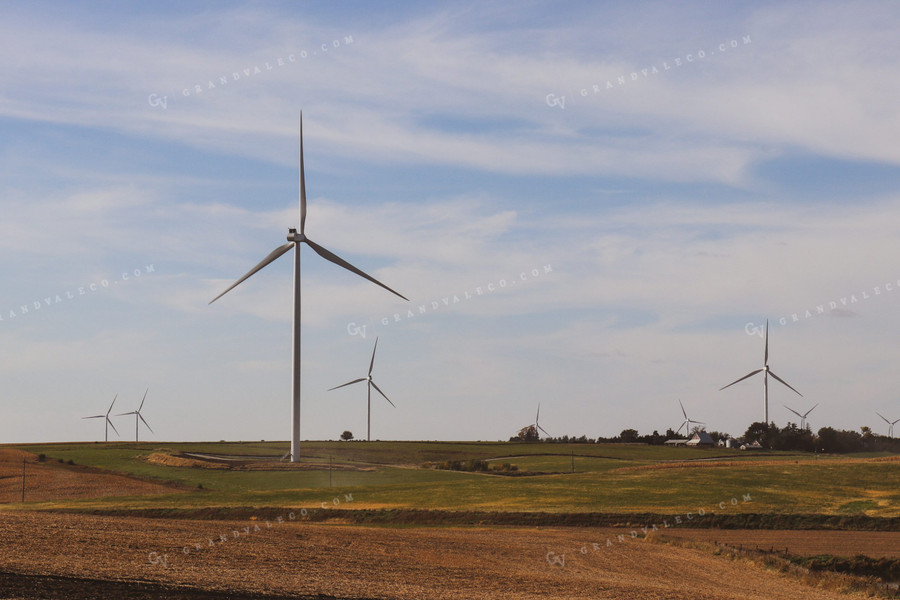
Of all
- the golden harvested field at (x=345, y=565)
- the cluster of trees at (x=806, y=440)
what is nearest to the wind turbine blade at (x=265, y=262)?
the golden harvested field at (x=345, y=565)

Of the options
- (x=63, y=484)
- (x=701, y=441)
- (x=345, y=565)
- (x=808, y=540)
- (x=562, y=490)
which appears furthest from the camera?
(x=701, y=441)

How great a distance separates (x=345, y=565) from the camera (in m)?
29.5

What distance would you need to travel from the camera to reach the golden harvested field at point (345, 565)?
23.6 metres

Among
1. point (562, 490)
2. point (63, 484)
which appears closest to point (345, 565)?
point (562, 490)

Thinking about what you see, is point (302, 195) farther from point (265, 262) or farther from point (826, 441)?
point (826, 441)

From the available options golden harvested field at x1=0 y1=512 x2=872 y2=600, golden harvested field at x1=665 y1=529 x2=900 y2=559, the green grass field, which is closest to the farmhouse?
the green grass field

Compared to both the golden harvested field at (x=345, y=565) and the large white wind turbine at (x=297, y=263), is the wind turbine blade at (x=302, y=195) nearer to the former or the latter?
the large white wind turbine at (x=297, y=263)

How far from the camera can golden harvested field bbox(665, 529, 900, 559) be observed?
138 ft

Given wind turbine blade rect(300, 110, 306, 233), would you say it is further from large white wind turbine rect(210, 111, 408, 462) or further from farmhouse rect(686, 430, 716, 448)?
farmhouse rect(686, 430, 716, 448)

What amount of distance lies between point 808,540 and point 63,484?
62392mm

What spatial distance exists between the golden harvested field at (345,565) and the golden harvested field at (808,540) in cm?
506

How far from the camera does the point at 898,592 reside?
32375 millimetres

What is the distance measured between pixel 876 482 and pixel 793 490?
379 inches

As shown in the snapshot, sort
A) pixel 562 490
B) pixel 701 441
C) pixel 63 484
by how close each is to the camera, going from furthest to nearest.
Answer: pixel 701 441, pixel 63 484, pixel 562 490
